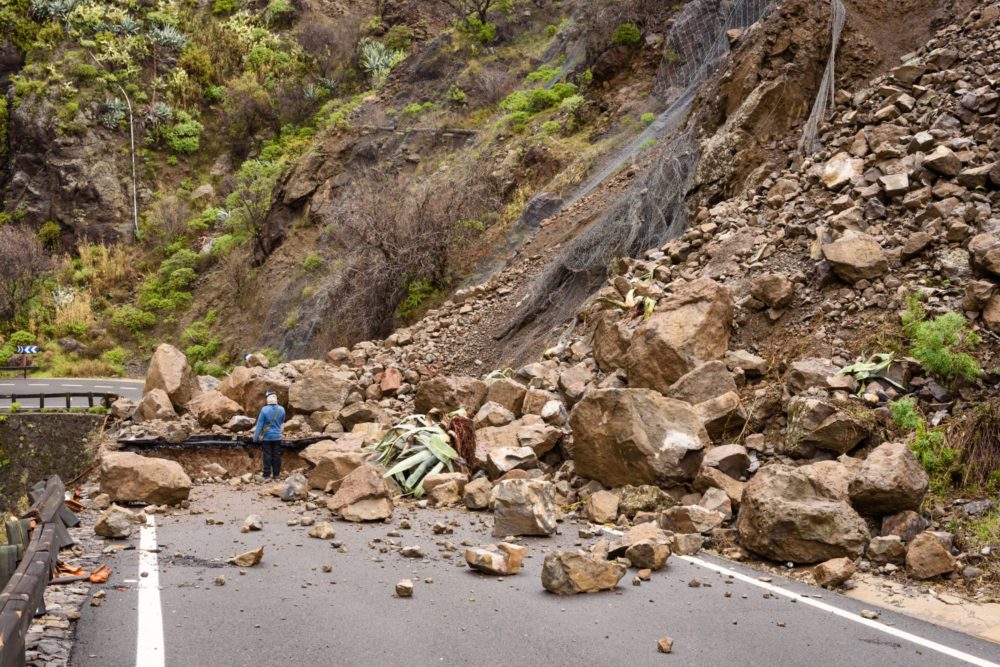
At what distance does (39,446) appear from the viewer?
20.5 metres

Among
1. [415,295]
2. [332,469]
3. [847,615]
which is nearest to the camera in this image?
[847,615]

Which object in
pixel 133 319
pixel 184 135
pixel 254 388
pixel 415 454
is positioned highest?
pixel 184 135

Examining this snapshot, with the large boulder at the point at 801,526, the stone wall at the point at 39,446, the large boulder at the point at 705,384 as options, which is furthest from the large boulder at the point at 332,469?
the stone wall at the point at 39,446

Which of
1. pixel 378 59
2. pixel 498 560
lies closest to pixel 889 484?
pixel 498 560

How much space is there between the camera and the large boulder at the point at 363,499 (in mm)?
7910

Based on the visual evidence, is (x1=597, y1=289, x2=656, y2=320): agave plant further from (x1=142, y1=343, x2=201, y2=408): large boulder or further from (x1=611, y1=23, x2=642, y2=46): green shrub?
(x1=611, y1=23, x2=642, y2=46): green shrub

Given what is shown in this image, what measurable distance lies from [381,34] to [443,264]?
78.8 feet

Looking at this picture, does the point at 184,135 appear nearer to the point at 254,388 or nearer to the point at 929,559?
the point at 254,388

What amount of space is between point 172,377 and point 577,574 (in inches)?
507

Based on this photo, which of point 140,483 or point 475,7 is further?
point 475,7

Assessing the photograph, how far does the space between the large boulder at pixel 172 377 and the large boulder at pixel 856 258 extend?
40.6ft

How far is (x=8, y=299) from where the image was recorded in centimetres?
3447

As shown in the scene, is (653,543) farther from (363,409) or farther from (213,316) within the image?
(213,316)

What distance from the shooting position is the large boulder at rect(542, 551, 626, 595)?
5328 millimetres
